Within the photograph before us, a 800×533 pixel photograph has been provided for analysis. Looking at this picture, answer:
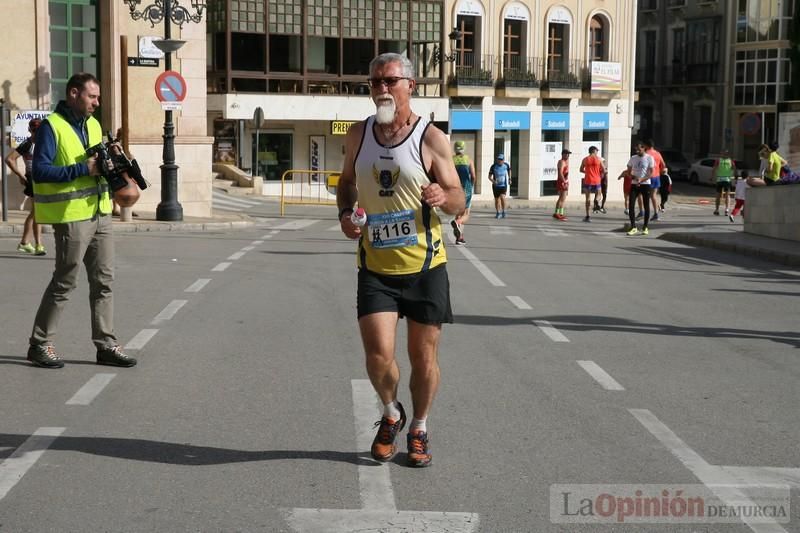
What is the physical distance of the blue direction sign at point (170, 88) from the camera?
80.8ft

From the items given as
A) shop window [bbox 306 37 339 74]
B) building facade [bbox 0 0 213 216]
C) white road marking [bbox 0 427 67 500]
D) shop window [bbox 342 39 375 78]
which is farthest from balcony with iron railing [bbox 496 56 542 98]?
white road marking [bbox 0 427 67 500]

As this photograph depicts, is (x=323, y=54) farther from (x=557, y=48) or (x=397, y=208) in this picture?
(x=397, y=208)

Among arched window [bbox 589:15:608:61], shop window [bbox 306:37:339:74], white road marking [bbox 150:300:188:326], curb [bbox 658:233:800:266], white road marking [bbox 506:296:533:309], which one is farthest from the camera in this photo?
arched window [bbox 589:15:608:61]

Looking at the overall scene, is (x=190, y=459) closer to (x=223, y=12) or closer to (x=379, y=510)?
(x=379, y=510)

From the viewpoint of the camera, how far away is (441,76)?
51656 mm

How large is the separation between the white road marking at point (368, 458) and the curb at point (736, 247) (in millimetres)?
12952

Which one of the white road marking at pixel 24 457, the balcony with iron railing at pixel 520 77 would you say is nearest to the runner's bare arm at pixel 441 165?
the white road marking at pixel 24 457

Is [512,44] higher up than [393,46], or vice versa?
[512,44]

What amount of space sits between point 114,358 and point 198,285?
5.34m

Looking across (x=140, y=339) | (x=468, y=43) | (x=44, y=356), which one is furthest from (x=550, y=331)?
(x=468, y=43)

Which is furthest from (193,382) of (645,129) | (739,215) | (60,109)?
(645,129)

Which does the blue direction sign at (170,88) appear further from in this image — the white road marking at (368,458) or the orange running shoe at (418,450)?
the orange running shoe at (418,450)

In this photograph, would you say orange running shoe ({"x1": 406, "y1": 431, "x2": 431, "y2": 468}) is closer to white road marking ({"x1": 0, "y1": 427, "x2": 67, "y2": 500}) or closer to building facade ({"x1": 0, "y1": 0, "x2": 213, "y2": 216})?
white road marking ({"x1": 0, "y1": 427, "x2": 67, "y2": 500})

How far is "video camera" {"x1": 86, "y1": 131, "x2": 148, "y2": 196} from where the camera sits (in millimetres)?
8492
